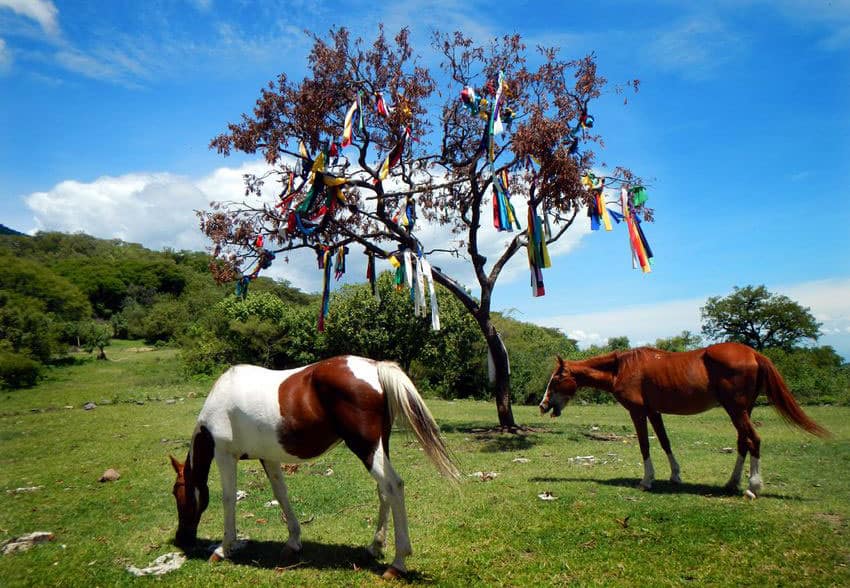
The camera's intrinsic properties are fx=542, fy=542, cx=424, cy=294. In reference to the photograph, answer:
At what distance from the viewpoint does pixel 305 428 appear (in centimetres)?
583

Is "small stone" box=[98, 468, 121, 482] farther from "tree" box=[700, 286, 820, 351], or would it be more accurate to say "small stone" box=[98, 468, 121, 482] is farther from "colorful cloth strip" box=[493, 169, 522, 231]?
"tree" box=[700, 286, 820, 351]

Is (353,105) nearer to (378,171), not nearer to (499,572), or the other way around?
(378,171)

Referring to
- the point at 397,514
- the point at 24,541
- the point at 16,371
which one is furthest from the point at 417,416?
the point at 16,371

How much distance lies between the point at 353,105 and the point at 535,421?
12.2 meters

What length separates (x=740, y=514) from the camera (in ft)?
23.1

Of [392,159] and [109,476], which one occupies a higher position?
[392,159]

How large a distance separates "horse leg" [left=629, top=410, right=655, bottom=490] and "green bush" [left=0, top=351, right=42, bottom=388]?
31.9m

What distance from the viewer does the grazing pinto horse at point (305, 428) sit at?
555 cm

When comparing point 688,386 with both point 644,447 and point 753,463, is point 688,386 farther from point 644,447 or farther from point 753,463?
point 753,463

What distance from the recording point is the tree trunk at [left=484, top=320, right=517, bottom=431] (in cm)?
1598

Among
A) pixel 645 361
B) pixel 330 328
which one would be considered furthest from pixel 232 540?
pixel 330 328

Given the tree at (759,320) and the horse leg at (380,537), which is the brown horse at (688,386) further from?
the tree at (759,320)

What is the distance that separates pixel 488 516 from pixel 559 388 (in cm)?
346

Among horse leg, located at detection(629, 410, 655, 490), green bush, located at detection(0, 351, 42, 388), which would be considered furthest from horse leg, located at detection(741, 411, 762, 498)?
green bush, located at detection(0, 351, 42, 388)
